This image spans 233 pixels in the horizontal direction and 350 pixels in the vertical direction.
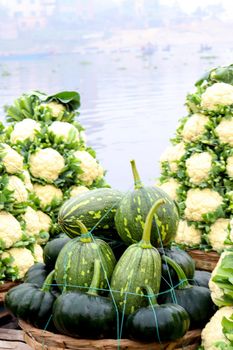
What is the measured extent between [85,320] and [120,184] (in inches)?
161

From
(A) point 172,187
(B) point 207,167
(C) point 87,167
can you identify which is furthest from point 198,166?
(C) point 87,167

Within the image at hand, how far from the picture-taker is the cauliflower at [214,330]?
2.32m

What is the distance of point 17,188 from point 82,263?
3.78 ft

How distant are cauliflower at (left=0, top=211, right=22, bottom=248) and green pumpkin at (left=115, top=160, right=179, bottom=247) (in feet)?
3.17

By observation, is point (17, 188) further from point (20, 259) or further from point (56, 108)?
point (56, 108)

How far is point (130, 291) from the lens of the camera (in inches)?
91.4

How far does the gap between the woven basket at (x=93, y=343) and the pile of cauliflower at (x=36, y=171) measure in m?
0.94

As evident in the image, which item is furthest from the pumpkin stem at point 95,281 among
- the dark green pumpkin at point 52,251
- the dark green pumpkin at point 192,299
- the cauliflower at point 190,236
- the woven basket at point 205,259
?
the cauliflower at point 190,236

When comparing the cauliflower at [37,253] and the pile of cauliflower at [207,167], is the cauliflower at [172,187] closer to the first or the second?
the pile of cauliflower at [207,167]

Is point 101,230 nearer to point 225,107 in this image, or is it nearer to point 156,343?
point 156,343

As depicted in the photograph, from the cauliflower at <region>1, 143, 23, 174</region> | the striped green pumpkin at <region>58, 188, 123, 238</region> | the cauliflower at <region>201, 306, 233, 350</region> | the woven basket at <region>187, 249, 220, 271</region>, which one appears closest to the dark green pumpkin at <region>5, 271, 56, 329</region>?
Result: the striped green pumpkin at <region>58, 188, 123, 238</region>

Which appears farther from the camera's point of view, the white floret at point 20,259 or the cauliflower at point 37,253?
the cauliflower at point 37,253

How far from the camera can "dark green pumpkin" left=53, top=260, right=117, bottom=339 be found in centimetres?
226

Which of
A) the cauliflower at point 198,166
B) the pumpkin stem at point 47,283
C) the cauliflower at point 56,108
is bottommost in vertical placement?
the pumpkin stem at point 47,283
